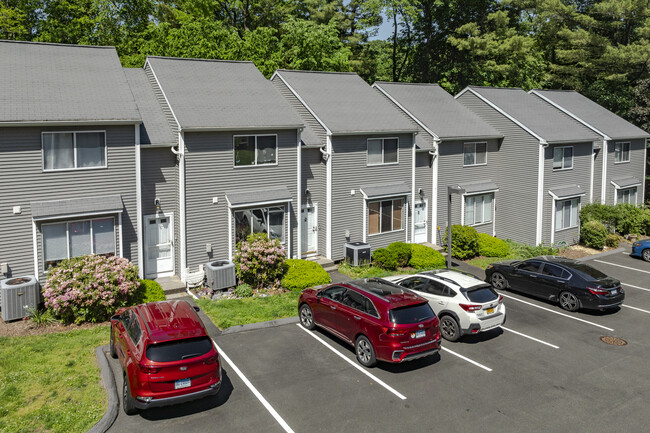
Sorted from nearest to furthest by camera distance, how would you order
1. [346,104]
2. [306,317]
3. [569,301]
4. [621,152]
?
[306,317] → [569,301] → [346,104] → [621,152]

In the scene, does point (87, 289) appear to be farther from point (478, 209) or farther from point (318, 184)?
point (478, 209)

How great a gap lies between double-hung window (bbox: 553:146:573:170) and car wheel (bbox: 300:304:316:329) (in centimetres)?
1893

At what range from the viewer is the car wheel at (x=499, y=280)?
822 inches

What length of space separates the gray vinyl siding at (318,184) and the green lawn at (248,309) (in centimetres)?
477

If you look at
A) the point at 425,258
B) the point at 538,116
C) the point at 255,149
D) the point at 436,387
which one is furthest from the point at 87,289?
the point at 538,116

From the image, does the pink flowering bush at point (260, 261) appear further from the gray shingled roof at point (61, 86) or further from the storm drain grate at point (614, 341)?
the storm drain grate at point (614, 341)

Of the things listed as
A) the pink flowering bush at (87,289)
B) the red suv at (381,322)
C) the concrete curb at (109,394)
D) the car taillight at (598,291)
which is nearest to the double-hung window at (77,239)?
the pink flowering bush at (87,289)

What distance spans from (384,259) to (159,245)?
9384mm

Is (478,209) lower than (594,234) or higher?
higher

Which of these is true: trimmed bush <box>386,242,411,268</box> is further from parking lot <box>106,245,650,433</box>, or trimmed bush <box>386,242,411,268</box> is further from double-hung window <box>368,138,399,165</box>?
parking lot <box>106,245,650,433</box>

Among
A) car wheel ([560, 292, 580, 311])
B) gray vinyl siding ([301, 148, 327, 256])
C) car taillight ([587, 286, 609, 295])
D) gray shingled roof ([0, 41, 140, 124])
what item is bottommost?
car wheel ([560, 292, 580, 311])

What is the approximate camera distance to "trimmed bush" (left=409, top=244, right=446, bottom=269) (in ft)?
76.9

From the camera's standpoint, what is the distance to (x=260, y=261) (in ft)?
63.6

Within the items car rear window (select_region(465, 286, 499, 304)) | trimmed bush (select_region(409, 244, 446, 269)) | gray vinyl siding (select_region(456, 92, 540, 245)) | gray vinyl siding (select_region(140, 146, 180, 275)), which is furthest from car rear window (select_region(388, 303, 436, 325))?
gray vinyl siding (select_region(456, 92, 540, 245))
